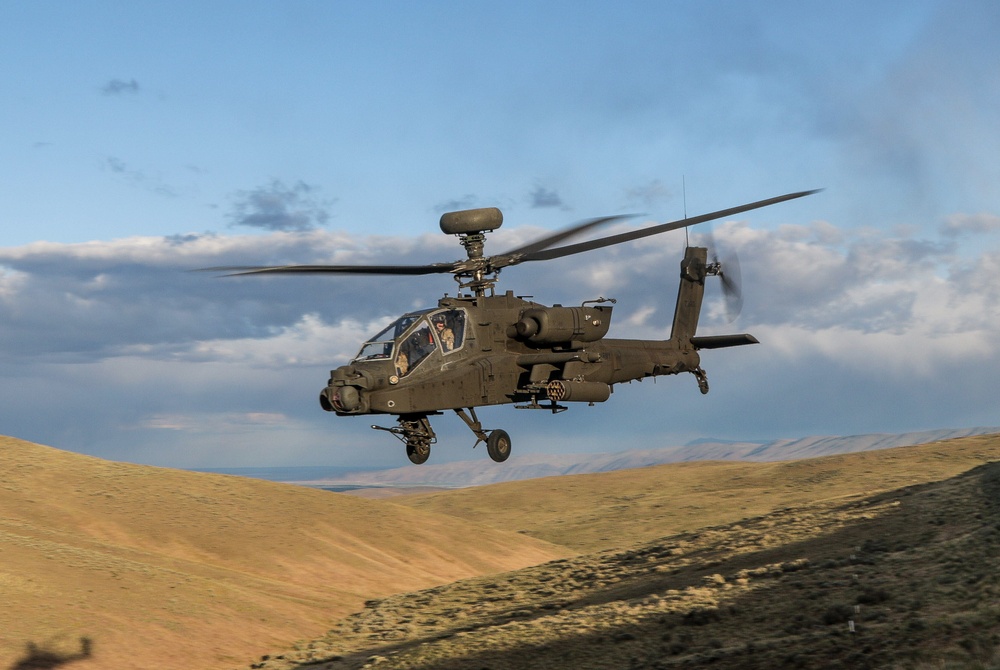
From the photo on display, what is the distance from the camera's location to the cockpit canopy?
21625 mm

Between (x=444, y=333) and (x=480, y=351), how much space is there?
3.45ft

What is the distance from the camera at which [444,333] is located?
73.3 feet

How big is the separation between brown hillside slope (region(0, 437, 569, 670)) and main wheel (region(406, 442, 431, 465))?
9.81m

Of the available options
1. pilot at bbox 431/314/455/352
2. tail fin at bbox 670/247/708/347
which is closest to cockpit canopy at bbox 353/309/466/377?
pilot at bbox 431/314/455/352

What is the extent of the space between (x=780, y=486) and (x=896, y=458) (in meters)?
7.45

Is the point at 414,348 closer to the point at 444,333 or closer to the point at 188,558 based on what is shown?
the point at 444,333

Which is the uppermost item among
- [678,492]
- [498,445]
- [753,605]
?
[498,445]

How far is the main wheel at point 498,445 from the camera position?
22.1 m

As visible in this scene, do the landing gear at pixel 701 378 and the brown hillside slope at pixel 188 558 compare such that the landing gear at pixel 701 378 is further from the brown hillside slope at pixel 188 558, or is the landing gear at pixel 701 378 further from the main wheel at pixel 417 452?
the brown hillside slope at pixel 188 558

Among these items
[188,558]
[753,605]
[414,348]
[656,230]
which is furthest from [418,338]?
[188,558]

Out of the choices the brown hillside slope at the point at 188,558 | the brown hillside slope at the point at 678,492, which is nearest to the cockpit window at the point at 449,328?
the brown hillside slope at the point at 188,558

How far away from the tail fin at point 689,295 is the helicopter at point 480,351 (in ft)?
13.4

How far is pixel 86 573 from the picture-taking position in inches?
1229

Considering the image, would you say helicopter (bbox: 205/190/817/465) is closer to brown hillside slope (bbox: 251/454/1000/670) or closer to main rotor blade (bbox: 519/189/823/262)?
main rotor blade (bbox: 519/189/823/262)
